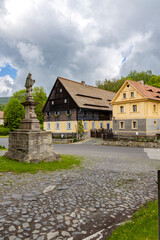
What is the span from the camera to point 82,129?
105 feet

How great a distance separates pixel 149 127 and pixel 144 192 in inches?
831

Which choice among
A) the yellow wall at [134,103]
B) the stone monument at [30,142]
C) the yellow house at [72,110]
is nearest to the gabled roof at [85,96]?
the yellow house at [72,110]

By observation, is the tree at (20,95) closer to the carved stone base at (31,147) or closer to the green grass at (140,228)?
the carved stone base at (31,147)

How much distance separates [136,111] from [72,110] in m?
12.0

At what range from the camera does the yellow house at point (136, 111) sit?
2533 centimetres

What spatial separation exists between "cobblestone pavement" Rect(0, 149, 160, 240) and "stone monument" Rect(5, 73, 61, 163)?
6.45 feet

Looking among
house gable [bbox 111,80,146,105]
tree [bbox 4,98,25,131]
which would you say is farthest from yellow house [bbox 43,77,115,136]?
tree [bbox 4,98,25,131]

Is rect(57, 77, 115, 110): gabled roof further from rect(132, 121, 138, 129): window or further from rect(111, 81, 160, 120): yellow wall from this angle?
rect(132, 121, 138, 129): window

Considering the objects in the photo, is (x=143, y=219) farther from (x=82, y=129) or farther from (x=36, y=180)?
(x=82, y=129)

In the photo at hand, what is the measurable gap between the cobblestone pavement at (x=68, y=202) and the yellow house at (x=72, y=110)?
80.2 feet

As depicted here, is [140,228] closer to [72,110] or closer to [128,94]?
[128,94]

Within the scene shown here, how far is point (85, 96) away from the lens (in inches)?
1446

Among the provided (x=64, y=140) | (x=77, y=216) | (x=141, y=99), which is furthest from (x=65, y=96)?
(x=77, y=216)

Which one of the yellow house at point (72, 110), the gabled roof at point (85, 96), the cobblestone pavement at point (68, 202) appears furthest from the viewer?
the gabled roof at point (85, 96)
